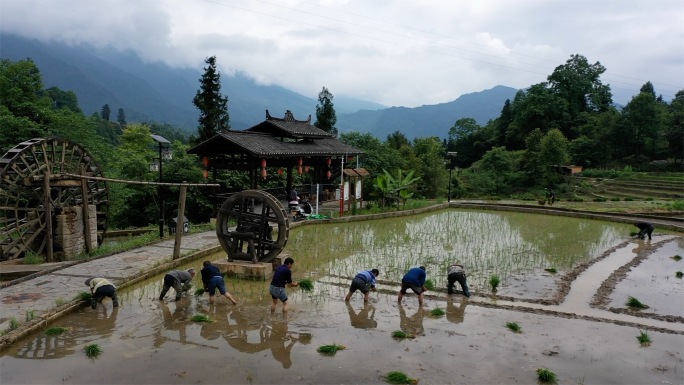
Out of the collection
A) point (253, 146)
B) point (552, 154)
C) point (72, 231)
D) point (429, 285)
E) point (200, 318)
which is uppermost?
point (552, 154)

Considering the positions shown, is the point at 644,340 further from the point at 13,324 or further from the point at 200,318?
the point at 13,324

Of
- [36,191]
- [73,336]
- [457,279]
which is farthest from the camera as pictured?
[36,191]

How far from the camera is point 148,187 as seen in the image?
89.4 feet

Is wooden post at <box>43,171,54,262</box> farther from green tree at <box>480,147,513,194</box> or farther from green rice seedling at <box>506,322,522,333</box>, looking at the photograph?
green tree at <box>480,147,513,194</box>

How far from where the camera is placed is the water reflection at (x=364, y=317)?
962cm

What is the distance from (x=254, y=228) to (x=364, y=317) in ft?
16.2

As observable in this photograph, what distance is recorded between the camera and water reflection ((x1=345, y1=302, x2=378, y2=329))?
962 cm

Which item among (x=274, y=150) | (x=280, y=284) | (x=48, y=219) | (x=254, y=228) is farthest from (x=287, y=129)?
(x=280, y=284)

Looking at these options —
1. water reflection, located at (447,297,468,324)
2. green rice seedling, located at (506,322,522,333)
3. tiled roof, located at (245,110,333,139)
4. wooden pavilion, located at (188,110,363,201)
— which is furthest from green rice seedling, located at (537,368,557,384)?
tiled roof, located at (245,110,333,139)

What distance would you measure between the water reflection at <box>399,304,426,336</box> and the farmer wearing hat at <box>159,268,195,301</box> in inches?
199

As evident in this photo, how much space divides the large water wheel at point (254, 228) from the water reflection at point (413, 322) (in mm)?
4238

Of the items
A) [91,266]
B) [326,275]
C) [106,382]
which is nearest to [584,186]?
[326,275]

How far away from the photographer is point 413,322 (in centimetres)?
984

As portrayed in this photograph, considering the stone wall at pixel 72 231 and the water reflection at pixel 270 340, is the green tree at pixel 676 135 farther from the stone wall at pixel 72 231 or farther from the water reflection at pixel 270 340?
the stone wall at pixel 72 231
